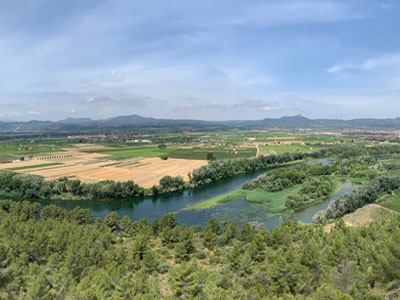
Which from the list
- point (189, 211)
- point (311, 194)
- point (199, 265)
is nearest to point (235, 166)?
point (311, 194)

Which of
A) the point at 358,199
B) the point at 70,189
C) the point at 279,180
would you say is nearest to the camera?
the point at 358,199

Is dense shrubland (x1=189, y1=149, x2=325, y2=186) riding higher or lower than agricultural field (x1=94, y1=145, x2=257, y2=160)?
lower

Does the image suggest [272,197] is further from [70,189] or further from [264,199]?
[70,189]

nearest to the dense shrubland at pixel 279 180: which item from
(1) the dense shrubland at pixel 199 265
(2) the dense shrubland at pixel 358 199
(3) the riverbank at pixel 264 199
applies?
(3) the riverbank at pixel 264 199

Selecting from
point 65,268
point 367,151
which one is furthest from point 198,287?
point 367,151

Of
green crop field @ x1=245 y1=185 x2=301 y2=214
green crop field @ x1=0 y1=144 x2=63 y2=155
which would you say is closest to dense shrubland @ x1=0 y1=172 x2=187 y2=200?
A: green crop field @ x1=245 y1=185 x2=301 y2=214

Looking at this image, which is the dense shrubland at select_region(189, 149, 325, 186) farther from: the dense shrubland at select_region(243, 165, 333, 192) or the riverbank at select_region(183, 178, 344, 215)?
the dense shrubland at select_region(243, 165, 333, 192)
